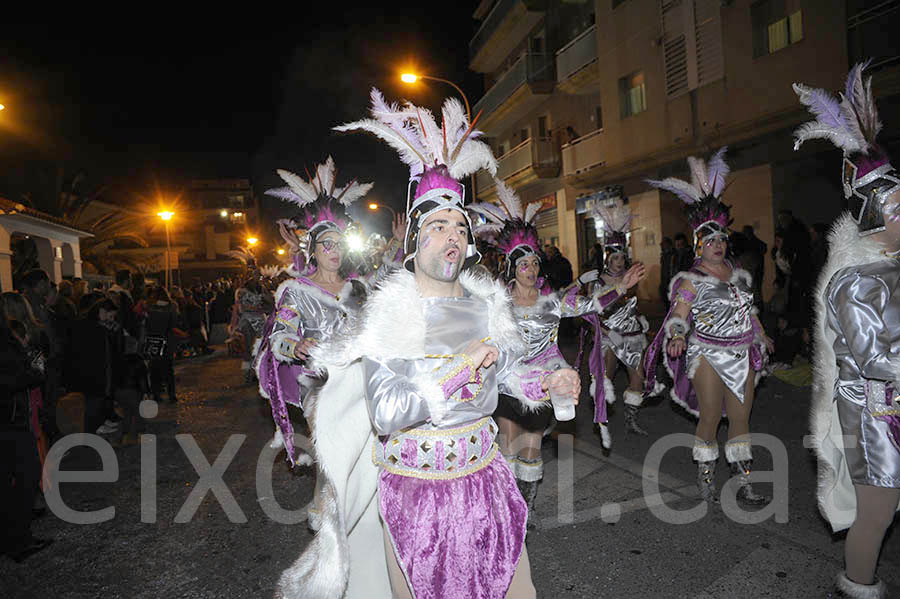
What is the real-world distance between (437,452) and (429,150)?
A: 4.29ft

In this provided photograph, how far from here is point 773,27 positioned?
13.1m

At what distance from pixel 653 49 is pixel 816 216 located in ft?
23.4

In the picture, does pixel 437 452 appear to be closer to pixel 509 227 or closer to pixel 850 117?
pixel 850 117

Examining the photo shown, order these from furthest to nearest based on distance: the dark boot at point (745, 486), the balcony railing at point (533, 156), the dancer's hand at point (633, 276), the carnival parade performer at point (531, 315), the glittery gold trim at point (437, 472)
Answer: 1. the balcony railing at point (533, 156)
2. the dark boot at point (745, 486)
3. the carnival parade performer at point (531, 315)
4. the dancer's hand at point (633, 276)
5. the glittery gold trim at point (437, 472)

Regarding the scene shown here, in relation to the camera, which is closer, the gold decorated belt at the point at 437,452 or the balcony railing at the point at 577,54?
the gold decorated belt at the point at 437,452

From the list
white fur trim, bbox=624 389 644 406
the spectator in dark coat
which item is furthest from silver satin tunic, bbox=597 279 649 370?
the spectator in dark coat

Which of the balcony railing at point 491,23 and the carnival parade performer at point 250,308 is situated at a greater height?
the balcony railing at point 491,23

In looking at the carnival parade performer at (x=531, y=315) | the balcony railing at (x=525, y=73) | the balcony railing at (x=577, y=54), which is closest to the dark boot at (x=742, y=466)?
the carnival parade performer at (x=531, y=315)

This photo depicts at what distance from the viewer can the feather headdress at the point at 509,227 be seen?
16.4 ft

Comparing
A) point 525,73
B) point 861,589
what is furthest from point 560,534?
point 525,73

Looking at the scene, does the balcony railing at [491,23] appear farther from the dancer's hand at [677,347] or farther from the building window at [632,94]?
the dancer's hand at [677,347]

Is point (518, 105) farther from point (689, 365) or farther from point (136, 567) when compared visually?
point (136, 567)

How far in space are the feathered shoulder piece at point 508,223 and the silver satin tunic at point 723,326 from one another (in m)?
1.40

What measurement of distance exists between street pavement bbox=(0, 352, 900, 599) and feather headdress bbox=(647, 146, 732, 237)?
2210 mm
